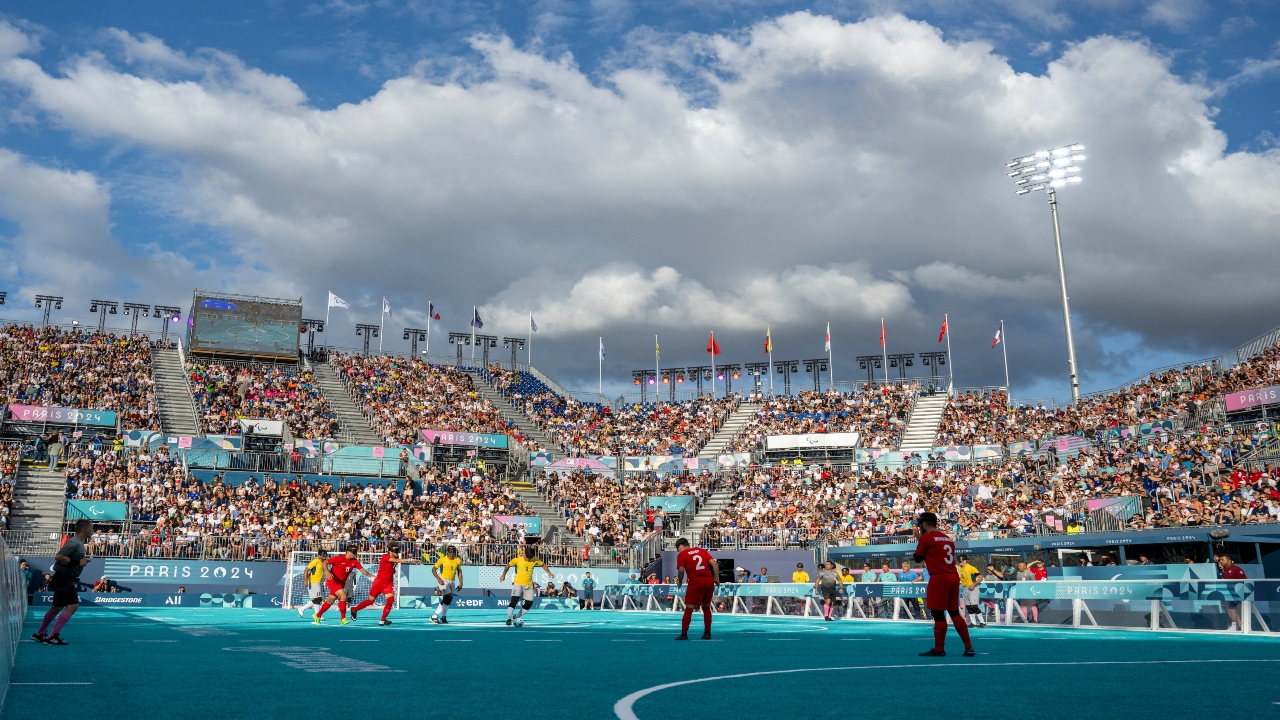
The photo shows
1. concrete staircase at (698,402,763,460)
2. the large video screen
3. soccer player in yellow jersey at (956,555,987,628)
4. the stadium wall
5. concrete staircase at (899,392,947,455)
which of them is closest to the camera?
soccer player in yellow jersey at (956,555,987,628)

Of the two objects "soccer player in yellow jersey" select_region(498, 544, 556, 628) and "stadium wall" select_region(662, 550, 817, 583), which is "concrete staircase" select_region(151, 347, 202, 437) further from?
"soccer player in yellow jersey" select_region(498, 544, 556, 628)

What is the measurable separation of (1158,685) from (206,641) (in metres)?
14.2

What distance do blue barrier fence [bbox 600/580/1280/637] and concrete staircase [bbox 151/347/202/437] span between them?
1291 inches

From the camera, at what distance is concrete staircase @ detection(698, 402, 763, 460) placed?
190 feet

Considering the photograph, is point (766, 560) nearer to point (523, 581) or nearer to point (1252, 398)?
point (1252, 398)

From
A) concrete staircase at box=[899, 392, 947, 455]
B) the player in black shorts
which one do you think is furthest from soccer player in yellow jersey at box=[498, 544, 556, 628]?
concrete staircase at box=[899, 392, 947, 455]

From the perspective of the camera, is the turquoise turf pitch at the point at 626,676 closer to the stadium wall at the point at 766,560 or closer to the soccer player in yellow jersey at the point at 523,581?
the soccer player in yellow jersey at the point at 523,581

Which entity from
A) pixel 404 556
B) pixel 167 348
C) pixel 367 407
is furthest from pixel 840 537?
pixel 167 348

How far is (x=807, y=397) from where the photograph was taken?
6169 cm

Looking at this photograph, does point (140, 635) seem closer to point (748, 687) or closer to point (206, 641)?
point (206, 641)

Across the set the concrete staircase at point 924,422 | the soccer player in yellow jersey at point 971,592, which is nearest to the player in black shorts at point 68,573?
the soccer player in yellow jersey at point 971,592

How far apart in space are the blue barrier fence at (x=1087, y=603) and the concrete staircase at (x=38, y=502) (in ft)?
93.5

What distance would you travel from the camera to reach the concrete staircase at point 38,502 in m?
37.7

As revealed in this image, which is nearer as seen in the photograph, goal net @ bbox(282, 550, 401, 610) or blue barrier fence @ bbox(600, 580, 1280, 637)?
blue barrier fence @ bbox(600, 580, 1280, 637)
